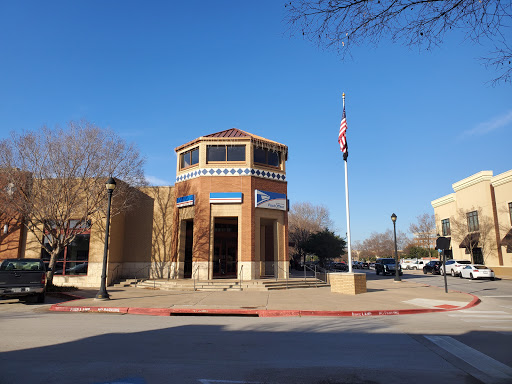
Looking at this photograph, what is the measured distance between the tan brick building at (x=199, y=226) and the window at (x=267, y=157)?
70mm

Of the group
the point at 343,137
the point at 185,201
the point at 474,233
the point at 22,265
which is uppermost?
the point at 343,137

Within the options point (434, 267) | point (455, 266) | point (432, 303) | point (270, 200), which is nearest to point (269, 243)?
point (270, 200)

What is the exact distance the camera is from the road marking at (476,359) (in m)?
5.15

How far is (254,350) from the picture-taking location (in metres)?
6.55

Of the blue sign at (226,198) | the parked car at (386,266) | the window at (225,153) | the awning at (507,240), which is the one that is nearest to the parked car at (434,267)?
the parked car at (386,266)

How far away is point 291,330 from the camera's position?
8695 millimetres

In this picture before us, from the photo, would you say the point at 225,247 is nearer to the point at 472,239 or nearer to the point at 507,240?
the point at 507,240

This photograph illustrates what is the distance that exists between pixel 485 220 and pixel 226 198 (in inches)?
1305

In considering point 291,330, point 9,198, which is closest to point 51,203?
point 9,198

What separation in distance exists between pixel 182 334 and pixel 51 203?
13419 mm

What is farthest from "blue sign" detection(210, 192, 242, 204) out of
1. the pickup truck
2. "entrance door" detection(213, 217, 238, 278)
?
the pickup truck

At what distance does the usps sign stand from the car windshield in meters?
12.4

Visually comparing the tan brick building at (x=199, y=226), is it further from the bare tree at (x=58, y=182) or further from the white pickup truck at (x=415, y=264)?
the white pickup truck at (x=415, y=264)

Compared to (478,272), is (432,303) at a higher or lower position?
lower
